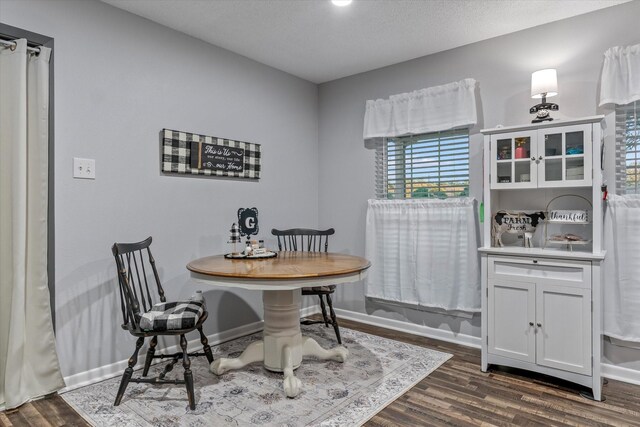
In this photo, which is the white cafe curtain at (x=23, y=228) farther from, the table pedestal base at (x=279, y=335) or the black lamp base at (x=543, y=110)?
the black lamp base at (x=543, y=110)

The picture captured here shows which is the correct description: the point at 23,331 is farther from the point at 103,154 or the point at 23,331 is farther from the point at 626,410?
the point at 626,410

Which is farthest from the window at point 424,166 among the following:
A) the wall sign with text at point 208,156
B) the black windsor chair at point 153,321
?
the black windsor chair at point 153,321

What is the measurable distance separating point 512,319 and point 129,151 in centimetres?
276

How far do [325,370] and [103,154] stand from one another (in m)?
2.01

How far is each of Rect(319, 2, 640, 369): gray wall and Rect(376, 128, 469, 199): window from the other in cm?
9

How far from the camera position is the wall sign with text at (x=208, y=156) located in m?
2.77

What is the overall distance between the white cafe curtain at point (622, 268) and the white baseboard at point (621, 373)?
21 cm

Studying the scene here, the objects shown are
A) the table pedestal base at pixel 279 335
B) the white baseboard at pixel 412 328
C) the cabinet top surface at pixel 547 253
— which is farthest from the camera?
the white baseboard at pixel 412 328

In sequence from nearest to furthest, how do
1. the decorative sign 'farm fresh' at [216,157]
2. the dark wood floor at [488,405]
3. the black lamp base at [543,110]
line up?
1. the dark wood floor at [488,405]
2. the black lamp base at [543,110]
3. the decorative sign 'farm fresh' at [216,157]

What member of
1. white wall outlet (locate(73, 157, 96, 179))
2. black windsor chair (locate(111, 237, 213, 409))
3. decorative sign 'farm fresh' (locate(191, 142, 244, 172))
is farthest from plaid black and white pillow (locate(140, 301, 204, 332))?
decorative sign 'farm fresh' (locate(191, 142, 244, 172))

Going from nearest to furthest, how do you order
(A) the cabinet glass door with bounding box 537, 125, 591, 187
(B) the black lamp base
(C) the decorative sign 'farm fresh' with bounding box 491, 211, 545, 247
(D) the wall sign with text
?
(A) the cabinet glass door with bounding box 537, 125, 591, 187
(B) the black lamp base
(C) the decorative sign 'farm fresh' with bounding box 491, 211, 545, 247
(D) the wall sign with text

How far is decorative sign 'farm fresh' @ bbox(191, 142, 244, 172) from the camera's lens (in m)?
2.92

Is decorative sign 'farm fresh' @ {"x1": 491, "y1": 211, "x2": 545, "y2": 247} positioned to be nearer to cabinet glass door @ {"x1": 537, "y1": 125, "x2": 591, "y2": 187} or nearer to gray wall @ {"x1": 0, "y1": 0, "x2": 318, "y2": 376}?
cabinet glass door @ {"x1": 537, "y1": 125, "x2": 591, "y2": 187}

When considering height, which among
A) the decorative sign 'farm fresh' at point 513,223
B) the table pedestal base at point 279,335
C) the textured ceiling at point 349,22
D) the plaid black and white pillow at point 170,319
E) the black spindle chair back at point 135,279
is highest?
the textured ceiling at point 349,22
